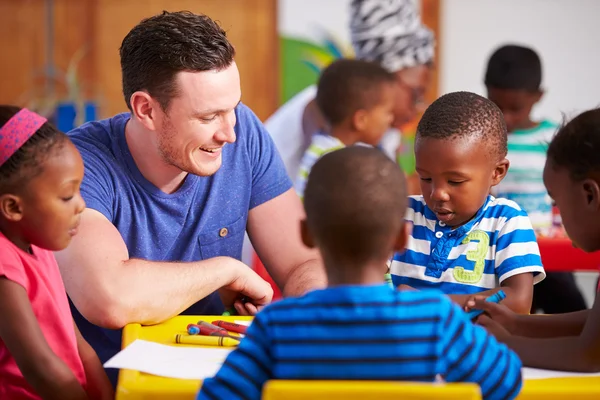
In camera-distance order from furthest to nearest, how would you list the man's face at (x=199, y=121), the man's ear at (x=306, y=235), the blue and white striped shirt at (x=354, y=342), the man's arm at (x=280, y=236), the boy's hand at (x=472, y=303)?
1. the man's arm at (x=280, y=236)
2. the man's face at (x=199, y=121)
3. the boy's hand at (x=472, y=303)
4. the man's ear at (x=306, y=235)
5. the blue and white striped shirt at (x=354, y=342)

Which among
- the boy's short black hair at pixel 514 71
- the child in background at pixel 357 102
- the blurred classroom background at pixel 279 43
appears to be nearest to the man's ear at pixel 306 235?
the child in background at pixel 357 102

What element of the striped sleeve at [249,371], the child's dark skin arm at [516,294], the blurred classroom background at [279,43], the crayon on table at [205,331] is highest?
the striped sleeve at [249,371]

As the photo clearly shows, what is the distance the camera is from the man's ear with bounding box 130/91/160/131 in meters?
2.12

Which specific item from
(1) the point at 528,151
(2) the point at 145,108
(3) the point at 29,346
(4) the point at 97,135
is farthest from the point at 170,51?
(1) the point at 528,151

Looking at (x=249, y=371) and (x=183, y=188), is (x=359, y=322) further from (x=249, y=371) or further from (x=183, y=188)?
(x=183, y=188)

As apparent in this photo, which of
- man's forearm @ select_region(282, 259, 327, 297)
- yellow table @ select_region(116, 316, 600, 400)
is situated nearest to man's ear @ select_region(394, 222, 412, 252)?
yellow table @ select_region(116, 316, 600, 400)

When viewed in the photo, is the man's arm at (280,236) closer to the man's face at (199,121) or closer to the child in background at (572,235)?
the man's face at (199,121)

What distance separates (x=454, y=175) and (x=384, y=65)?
2378 millimetres

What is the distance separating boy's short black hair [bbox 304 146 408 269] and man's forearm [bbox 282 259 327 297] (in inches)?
32.0

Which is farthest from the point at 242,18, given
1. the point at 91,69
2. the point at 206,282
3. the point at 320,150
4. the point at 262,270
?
the point at 206,282

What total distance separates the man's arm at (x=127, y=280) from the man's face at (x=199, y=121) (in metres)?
0.26

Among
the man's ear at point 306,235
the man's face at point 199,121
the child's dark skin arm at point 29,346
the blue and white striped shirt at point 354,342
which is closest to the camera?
the blue and white striped shirt at point 354,342

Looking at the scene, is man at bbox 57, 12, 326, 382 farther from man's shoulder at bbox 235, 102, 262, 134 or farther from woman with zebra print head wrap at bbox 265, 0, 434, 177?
woman with zebra print head wrap at bbox 265, 0, 434, 177

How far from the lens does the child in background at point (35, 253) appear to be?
1436mm
